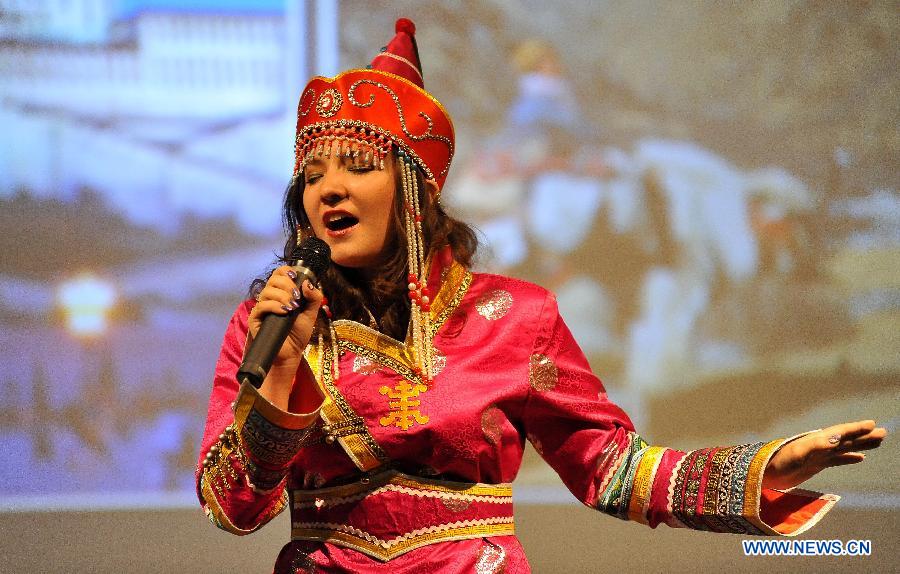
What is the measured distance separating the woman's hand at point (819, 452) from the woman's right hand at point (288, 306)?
0.66m

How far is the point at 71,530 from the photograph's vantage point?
244 centimetres

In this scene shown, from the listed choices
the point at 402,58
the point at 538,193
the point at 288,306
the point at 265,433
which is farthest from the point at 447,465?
the point at 538,193

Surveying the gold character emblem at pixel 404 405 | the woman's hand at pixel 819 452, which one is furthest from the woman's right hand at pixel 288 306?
the woman's hand at pixel 819 452

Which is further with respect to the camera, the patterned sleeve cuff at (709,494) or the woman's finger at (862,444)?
the patterned sleeve cuff at (709,494)

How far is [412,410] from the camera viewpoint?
1586mm

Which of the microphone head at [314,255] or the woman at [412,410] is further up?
the microphone head at [314,255]

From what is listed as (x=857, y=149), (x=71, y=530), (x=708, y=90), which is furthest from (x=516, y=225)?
(x=71, y=530)

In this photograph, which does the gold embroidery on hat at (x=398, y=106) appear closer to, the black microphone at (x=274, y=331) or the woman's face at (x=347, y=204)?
the woman's face at (x=347, y=204)

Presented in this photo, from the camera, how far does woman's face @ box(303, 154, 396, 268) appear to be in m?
1.65

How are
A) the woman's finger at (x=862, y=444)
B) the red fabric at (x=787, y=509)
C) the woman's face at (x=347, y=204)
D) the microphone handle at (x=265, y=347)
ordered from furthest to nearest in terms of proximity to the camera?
the woman's face at (x=347, y=204) < the red fabric at (x=787, y=509) < the woman's finger at (x=862, y=444) < the microphone handle at (x=265, y=347)

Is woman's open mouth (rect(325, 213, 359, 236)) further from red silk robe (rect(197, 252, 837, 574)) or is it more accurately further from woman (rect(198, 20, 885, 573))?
red silk robe (rect(197, 252, 837, 574))

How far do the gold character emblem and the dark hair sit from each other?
124 millimetres

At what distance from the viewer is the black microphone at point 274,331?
120cm

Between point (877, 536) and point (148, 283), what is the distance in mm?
1797
